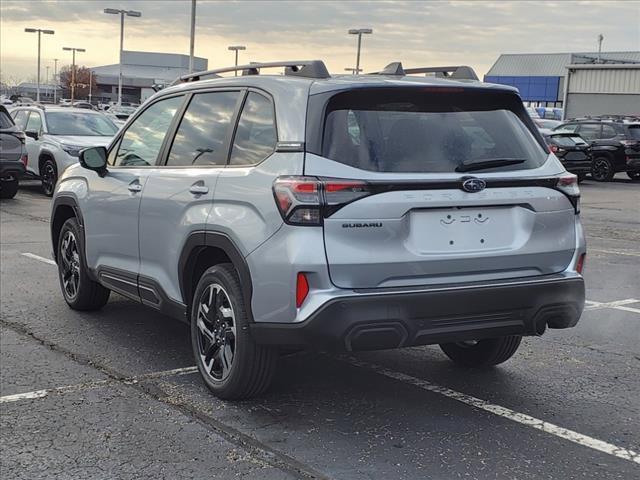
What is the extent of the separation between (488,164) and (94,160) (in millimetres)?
2957

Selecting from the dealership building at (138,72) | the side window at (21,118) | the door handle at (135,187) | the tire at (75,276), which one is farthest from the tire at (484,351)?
the dealership building at (138,72)

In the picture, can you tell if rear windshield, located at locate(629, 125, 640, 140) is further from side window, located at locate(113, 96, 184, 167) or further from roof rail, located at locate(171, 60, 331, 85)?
roof rail, located at locate(171, 60, 331, 85)

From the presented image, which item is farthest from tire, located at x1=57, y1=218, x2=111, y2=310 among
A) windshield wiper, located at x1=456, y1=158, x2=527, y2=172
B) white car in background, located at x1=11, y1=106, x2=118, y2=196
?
white car in background, located at x1=11, y1=106, x2=118, y2=196

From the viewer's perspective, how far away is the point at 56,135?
15.9 meters

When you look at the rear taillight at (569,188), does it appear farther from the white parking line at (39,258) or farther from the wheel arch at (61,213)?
the white parking line at (39,258)

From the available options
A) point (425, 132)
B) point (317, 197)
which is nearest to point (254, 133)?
point (317, 197)

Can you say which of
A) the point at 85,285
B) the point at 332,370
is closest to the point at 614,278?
the point at 332,370

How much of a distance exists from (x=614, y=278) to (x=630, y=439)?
15.6 ft

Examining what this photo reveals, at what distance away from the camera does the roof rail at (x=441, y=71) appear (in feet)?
15.1

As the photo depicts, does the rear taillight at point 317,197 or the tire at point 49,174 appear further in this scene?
the tire at point 49,174

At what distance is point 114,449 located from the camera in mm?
3887

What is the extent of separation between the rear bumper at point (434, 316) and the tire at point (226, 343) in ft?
0.67

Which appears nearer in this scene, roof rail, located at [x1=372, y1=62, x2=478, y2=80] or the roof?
roof rail, located at [x1=372, y1=62, x2=478, y2=80]

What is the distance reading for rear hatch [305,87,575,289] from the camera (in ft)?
12.6
